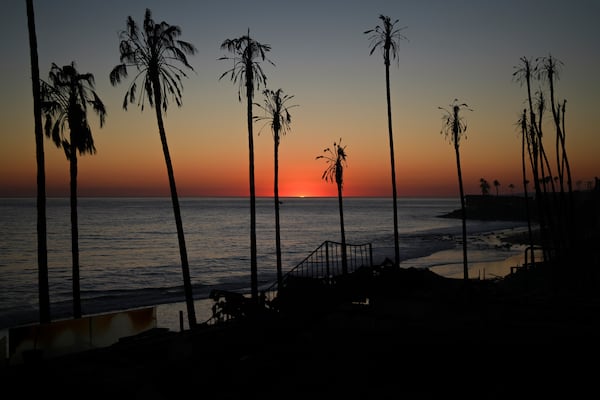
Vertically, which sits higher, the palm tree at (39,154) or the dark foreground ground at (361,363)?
the palm tree at (39,154)

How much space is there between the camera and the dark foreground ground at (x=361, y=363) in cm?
820

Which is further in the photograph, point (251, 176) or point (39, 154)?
point (251, 176)

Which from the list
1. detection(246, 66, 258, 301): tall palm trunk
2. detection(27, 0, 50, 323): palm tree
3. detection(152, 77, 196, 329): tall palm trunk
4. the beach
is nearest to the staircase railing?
detection(246, 66, 258, 301): tall palm trunk

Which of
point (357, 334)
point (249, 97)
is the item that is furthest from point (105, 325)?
point (249, 97)

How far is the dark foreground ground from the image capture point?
323 inches

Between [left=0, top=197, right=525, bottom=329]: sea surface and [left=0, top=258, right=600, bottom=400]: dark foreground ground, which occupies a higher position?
[left=0, top=258, right=600, bottom=400]: dark foreground ground

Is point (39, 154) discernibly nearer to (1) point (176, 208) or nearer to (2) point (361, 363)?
(1) point (176, 208)

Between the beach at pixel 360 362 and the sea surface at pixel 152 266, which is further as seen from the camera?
the sea surface at pixel 152 266

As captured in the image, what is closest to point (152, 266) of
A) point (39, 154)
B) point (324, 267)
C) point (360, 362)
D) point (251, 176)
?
point (324, 267)

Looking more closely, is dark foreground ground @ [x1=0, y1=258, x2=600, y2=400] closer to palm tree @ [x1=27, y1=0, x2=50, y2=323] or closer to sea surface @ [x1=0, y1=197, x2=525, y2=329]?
palm tree @ [x1=27, y1=0, x2=50, y2=323]

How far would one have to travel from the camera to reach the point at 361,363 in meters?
9.30

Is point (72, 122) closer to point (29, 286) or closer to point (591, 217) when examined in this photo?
point (29, 286)

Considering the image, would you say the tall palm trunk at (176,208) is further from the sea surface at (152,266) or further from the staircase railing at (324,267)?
the sea surface at (152,266)

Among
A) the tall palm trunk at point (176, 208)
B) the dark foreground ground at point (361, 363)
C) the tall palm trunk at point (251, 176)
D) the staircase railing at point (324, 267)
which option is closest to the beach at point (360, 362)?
the dark foreground ground at point (361, 363)
